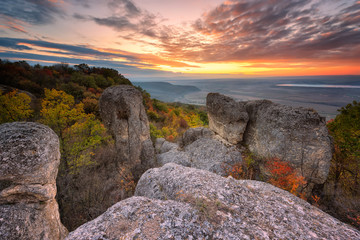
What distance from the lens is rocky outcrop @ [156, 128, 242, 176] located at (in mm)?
12672

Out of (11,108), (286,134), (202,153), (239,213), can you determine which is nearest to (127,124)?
(11,108)

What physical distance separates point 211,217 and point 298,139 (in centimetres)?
974

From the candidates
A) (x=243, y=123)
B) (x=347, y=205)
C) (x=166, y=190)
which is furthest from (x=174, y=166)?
(x=347, y=205)

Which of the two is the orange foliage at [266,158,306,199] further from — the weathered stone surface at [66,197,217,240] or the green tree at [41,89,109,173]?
the green tree at [41,89,109,173]

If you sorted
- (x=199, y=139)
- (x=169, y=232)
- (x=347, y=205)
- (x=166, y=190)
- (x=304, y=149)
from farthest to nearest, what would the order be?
(x=199, y=139)
(x=304, y=149)
(x=347, y=205)
(x=166, y=190)
(x=169, y=232)

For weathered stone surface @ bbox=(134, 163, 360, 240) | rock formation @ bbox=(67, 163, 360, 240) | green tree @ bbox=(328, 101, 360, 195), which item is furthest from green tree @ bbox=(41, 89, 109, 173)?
green tree @ bbox=(328, 101, 360, 195)

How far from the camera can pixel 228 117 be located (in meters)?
13.9

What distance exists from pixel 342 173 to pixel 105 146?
2353 cm

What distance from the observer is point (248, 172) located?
12.1 meters

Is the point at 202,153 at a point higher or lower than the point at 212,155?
lower

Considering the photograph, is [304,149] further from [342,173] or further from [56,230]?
[56,230]

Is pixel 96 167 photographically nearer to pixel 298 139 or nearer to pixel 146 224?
pixel 146 224

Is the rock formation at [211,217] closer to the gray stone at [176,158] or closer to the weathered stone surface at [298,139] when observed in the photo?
the weathered stone surface at [298,139]

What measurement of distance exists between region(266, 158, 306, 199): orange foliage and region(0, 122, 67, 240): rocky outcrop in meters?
12.2
